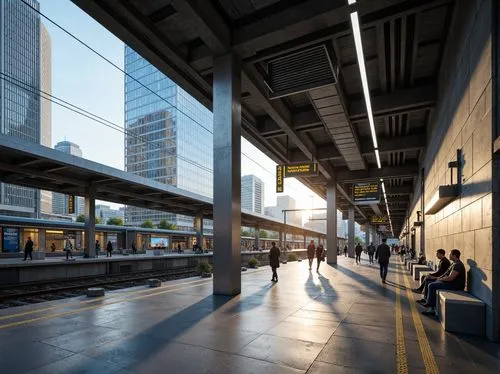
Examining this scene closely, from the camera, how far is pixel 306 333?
18.1ft

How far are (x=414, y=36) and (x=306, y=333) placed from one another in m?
8.48

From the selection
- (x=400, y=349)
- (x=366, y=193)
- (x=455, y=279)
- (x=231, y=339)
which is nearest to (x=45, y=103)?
(x=366, y=193)

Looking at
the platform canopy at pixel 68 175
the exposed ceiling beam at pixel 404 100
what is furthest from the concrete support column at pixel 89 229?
the exposed ceiling beam at pixel 404 100

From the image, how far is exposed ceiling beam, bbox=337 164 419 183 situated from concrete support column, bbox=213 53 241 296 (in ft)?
52.9

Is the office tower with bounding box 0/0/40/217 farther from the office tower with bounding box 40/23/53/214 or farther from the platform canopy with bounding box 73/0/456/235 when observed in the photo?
the platform canopy with bounding box 73/0/456/235

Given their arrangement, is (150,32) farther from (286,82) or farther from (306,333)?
(306,333)

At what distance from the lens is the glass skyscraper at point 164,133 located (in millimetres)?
98750

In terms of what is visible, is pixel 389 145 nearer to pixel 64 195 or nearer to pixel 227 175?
pixel 227 175

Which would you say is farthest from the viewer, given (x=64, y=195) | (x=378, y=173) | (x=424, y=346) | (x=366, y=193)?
(x=64, y=195)

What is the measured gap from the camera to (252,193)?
101 m

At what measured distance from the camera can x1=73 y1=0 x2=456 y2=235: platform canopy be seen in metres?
7.95

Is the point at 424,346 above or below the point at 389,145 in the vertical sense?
below

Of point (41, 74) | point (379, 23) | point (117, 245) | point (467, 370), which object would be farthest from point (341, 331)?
point (41, 74)

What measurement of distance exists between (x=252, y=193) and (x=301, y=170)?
8429 centimetres
